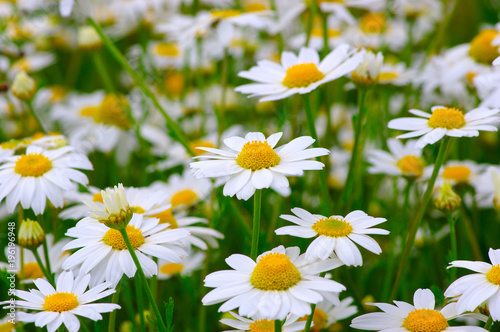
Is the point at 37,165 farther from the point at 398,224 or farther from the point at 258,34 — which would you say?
the point at 258,34

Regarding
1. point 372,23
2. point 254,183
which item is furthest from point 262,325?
point 372,23

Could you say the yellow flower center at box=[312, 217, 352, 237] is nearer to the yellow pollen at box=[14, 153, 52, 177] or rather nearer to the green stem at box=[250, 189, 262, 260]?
the green stem at box=[250, 189, 262, 260]

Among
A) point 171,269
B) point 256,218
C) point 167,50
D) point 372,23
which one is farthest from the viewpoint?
point 167,50

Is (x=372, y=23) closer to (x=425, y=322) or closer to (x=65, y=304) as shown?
(x=425, y=322)

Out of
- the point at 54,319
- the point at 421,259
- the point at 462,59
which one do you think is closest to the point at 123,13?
the point at 462,59

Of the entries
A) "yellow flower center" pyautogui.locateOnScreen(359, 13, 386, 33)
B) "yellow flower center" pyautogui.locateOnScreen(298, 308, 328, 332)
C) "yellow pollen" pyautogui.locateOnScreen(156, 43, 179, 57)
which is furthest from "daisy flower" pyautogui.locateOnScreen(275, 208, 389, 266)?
"yellow pollen" pyautogui.locateOnScreen(156, 43, 179, 57)

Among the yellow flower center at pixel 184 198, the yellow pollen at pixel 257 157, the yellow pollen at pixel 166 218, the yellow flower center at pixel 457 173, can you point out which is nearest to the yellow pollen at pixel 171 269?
the yellow flower center at pixel 184 198
